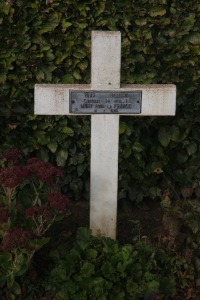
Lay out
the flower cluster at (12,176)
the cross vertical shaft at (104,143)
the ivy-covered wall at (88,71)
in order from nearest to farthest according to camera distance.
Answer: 1. the flower cluster at (12,176)
2. the cross vertical shaft at (104,143)
3. the ivy-covered wall at (88,71)

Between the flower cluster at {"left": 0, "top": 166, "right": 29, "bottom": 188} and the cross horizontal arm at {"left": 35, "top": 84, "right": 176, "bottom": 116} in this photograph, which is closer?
the flower cluster at {"left": 0, "top": 166, "right": 29, "bottom": 188}

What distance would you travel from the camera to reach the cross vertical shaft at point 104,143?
13.9 feet

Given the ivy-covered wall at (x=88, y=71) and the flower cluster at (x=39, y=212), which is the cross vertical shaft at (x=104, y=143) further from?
the ivy-covered wall at (x=88, y=71)

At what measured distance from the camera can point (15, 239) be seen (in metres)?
3.71

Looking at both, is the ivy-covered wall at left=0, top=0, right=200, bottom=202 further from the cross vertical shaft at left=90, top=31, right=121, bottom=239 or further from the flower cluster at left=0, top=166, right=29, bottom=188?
the flower cluster at left=0, top=166, right=29, bottom=188

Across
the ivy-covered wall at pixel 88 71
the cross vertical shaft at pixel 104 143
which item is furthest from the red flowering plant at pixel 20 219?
the ivy-covered wall at pixel 88 71

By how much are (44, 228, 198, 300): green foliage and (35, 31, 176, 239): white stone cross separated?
545mm

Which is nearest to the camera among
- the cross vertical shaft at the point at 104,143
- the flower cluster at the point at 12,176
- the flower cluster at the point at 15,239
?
the flower cluster at the point at 15,239

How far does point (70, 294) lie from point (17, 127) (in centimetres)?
194

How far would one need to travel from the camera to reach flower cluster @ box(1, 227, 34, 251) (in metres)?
3.70

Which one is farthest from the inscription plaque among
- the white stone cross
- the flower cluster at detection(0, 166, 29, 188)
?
the flower cluster at detection(0, 166, 29, 188)

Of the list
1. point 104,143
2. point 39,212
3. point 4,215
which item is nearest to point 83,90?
point 104,143

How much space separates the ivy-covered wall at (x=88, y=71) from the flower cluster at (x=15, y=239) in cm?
159

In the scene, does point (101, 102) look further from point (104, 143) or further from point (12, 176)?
point (12, 176)
